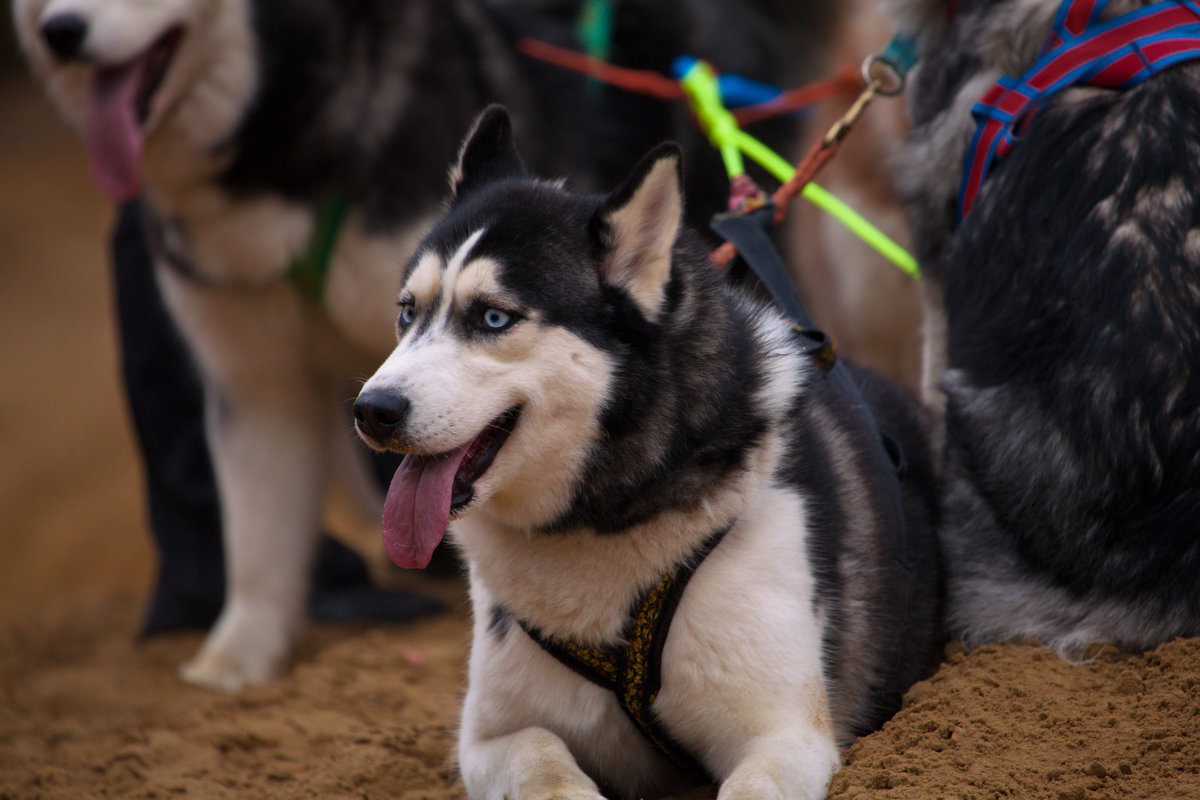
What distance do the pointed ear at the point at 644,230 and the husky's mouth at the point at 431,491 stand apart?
1.07 feet

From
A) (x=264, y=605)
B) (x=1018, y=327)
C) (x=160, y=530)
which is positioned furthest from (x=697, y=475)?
(x=160, y=530)

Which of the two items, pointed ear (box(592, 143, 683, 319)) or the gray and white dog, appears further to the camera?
the gray and white dog

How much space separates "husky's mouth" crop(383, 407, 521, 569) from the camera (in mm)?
2211

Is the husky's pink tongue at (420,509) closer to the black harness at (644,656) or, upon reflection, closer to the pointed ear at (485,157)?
the black harness at (644,656)

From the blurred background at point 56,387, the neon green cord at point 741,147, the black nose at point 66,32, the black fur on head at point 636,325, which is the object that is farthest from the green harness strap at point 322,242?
the blurred background at point 56,387

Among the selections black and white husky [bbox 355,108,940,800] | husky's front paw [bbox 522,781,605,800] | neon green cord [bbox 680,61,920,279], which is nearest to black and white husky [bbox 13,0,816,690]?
neon green cord [bbox 680,61,920,279]

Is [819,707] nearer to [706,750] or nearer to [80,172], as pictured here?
[706,750]

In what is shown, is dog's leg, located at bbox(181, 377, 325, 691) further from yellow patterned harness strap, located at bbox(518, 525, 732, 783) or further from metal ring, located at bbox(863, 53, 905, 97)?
yellow patterned harness strap, located at bbox(518, 525, 732, 783)

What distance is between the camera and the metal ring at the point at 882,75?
3451 millimetres

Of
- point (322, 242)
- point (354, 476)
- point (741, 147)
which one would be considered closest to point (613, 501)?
point (741, 147)

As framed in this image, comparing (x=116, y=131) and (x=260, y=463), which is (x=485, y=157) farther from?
(x=260, y=463)

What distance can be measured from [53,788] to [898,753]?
79.1 inches

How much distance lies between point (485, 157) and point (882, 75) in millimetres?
1305

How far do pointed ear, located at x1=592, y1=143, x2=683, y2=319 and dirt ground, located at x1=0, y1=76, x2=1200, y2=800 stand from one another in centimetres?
98
